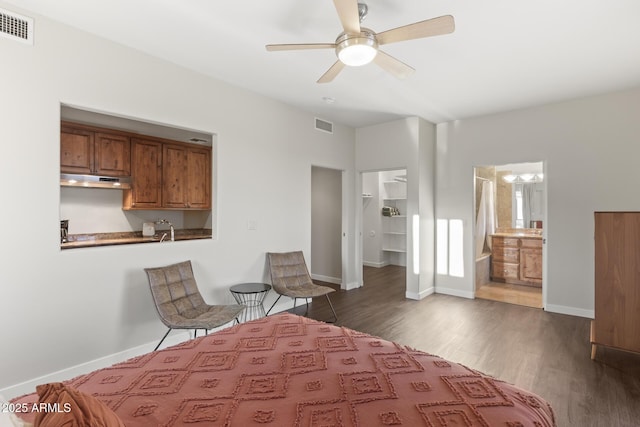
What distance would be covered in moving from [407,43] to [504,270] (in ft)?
16.1

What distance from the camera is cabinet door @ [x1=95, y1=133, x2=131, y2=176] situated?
4.58 metres

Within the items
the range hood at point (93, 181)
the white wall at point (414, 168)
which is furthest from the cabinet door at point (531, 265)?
the range hood at point (93, 181)

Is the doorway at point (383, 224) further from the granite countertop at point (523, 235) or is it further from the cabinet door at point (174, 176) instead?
the cabinet door at point (174, 176)

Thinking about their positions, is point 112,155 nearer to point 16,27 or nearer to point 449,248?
point 16,27

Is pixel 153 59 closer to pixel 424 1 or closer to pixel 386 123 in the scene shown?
pixel 424 1

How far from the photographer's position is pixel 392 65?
245 cm

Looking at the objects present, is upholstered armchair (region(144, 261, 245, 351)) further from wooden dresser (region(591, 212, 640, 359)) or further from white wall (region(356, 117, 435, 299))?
wooden dresser (region(591, 212, 640, 359))

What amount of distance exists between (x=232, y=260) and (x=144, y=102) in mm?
1863

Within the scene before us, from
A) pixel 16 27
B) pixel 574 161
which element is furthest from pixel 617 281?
pixel 16 27

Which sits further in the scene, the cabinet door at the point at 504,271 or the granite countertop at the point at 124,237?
the cabinet door at the point at 504,271

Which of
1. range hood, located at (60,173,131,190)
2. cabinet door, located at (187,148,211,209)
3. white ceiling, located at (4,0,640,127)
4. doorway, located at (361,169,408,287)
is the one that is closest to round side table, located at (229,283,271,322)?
white ceiling, located at (4,0,640,127)

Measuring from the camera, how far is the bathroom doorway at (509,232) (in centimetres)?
548

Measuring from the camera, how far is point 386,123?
527 cm

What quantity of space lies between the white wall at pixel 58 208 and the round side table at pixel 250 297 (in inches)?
7.4
